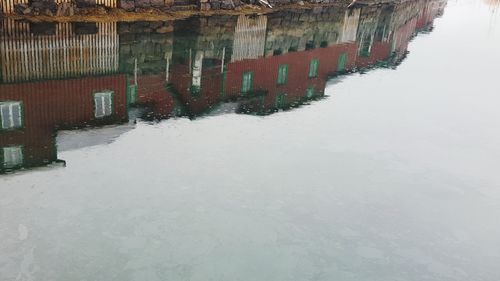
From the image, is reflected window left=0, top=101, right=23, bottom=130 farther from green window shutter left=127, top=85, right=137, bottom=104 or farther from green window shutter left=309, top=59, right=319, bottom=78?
green window shutter left=309, top=59, right=319, bottom=78

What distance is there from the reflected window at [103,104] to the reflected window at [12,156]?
11.9 feet

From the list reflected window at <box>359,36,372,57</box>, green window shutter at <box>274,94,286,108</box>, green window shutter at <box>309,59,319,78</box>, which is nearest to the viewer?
green window shutter at <box>274,94,286,108</box>

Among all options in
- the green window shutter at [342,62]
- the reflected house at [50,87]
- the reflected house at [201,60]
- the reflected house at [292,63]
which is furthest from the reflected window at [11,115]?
the green window shutter at [342,62]

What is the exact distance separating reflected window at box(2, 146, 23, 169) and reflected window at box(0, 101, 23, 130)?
1.63 meters

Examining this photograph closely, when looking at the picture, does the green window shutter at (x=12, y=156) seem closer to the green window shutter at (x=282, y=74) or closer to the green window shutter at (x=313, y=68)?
the green window shutter at (x=282, y=74)

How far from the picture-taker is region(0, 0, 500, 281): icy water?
10.4 meters

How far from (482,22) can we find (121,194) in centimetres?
5146

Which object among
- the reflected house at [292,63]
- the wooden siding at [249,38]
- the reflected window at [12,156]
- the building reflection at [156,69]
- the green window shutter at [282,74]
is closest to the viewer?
the reflected window at [12,156]

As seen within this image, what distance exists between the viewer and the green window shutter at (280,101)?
69.1 feet

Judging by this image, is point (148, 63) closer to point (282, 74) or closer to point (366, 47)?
point (282, 74)

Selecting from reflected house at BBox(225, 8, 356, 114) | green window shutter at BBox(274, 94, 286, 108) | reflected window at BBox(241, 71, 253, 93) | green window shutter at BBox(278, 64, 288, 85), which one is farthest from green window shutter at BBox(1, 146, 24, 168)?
green window shutter at BBox(278, 64, 288, 85)

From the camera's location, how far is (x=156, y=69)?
74.0ft

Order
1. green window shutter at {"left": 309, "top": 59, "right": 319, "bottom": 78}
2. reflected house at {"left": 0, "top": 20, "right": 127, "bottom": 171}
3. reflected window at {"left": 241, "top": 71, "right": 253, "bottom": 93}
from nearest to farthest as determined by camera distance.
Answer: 1. reflected house at {"left": 0, "top": 20, "right": 127, "bottom": 171}
2. reflected window at {"left": 241, "top": 71, "right": 253, "bottom": 93}
3. green window shutter at {"left": 309, "top": 59, "right": 319, "bottom": 78}

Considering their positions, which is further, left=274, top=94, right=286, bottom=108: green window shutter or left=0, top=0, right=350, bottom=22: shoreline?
left=0, top=0, right=350, bottom=22: shoreline
